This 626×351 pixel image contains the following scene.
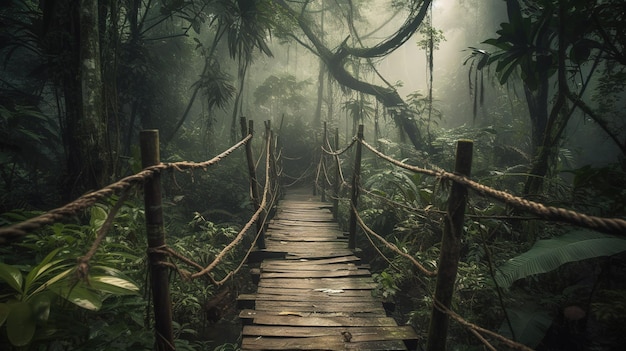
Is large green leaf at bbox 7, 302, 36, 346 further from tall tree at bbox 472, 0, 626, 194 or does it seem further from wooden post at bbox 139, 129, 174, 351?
tall tree at bbox 472, 0, 626, 194

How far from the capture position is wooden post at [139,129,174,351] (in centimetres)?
133

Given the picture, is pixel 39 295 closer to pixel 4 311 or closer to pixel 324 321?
pixel 4 311

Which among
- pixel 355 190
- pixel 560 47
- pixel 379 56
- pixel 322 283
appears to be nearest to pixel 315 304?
pixel 322 283

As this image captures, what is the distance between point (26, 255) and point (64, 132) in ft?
10.5

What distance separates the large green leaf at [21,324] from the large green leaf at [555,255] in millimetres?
3282

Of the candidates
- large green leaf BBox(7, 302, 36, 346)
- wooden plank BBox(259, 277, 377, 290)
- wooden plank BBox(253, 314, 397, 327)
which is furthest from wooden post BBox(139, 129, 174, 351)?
wooden plank BBox(259, 277, 377, 290)

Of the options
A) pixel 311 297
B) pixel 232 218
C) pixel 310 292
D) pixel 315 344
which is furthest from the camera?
pixel 232 218

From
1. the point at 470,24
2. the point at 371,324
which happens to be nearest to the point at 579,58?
the point at 371,324

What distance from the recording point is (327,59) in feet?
36.7

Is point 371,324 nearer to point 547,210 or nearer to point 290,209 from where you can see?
point 547,210

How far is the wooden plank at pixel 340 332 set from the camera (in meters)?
2.31

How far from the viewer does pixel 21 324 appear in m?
1.15

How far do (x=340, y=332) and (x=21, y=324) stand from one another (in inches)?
77.0

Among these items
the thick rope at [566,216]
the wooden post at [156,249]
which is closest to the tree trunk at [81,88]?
the wooden post at [156,249]
